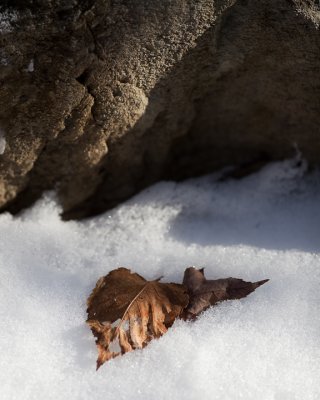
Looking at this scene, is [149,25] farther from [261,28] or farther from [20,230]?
[20,230]

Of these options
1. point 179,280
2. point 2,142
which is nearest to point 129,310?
point 179,280

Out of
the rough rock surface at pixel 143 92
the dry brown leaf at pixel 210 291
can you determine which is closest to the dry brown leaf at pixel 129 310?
the dry brown leaf at pixel 210 291

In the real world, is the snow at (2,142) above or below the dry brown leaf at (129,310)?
above

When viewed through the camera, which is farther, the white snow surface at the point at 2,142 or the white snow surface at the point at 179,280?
the white snow surface at the point at 2,142

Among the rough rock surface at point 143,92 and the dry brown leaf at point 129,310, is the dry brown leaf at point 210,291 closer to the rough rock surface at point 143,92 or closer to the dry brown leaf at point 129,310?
the dry brown leaf at point 129,310

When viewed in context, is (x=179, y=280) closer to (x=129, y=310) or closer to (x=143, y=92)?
(x=129, y=310)

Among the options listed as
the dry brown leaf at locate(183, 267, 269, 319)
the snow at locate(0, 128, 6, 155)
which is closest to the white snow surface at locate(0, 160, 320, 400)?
the dry brown leaf at locate(183, 267, 269, 319)
